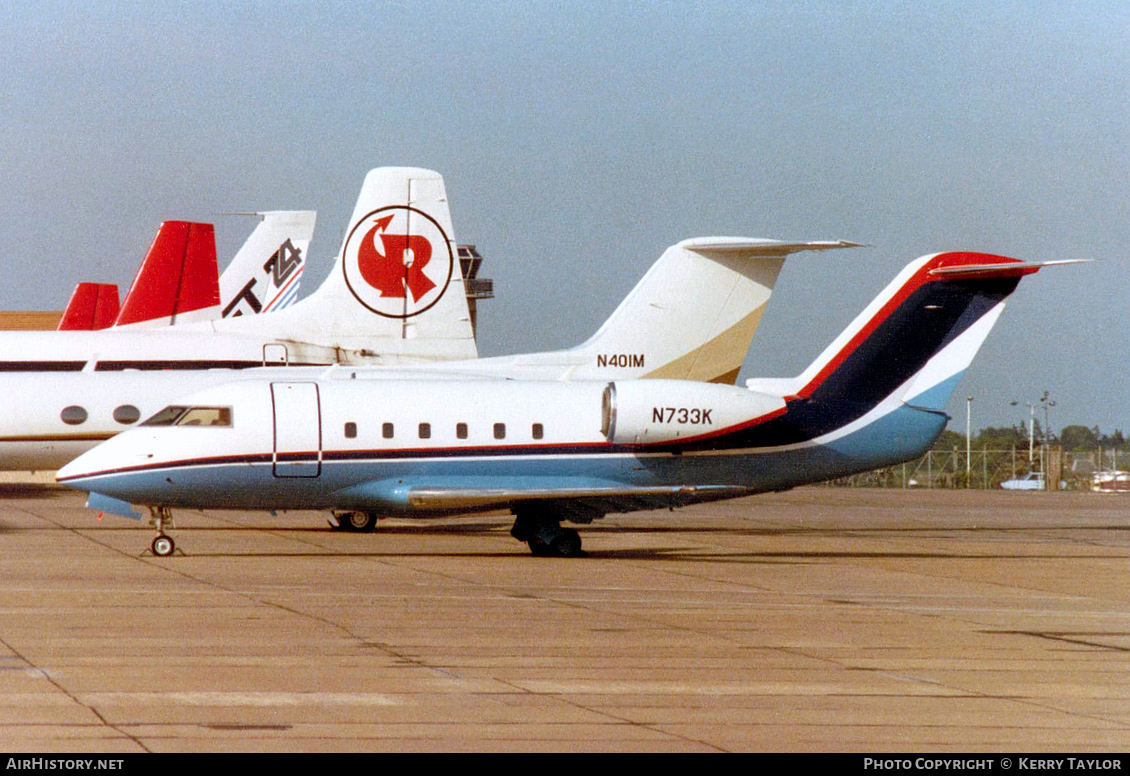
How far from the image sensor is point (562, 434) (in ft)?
85.0

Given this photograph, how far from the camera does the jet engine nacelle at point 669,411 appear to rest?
83.5 feet

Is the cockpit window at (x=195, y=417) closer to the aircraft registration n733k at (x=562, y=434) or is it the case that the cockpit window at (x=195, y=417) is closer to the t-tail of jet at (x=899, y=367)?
the aircraft registration n733k at (x=562, y=434)

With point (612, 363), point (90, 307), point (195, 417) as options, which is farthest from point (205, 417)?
point (90, 307)

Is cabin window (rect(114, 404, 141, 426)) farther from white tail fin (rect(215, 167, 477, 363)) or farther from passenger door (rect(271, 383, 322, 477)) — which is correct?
passenger door (rect(271, 383, 322, 477))

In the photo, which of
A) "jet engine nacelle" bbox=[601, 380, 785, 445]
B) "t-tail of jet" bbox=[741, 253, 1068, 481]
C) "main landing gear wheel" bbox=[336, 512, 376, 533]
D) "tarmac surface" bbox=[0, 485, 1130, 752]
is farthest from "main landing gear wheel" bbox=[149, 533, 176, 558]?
"t-tail of jet" bbox=[741, 253, 1068, 481]

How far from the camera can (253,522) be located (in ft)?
110

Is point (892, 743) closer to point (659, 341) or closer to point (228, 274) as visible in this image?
point (659, 341)

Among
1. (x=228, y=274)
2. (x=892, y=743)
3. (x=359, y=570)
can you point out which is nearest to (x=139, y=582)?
(x=359, y=570)

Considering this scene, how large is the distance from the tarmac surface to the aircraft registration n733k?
109 centimetres

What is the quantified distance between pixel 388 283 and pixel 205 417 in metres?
10.2

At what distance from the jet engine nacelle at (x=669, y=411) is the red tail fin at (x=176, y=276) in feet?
72.9

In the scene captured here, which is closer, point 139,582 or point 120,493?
point 139,582

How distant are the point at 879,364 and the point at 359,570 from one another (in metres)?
10.1

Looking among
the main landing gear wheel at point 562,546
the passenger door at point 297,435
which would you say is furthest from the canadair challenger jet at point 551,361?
the main landing gear wheel at point 562,546
